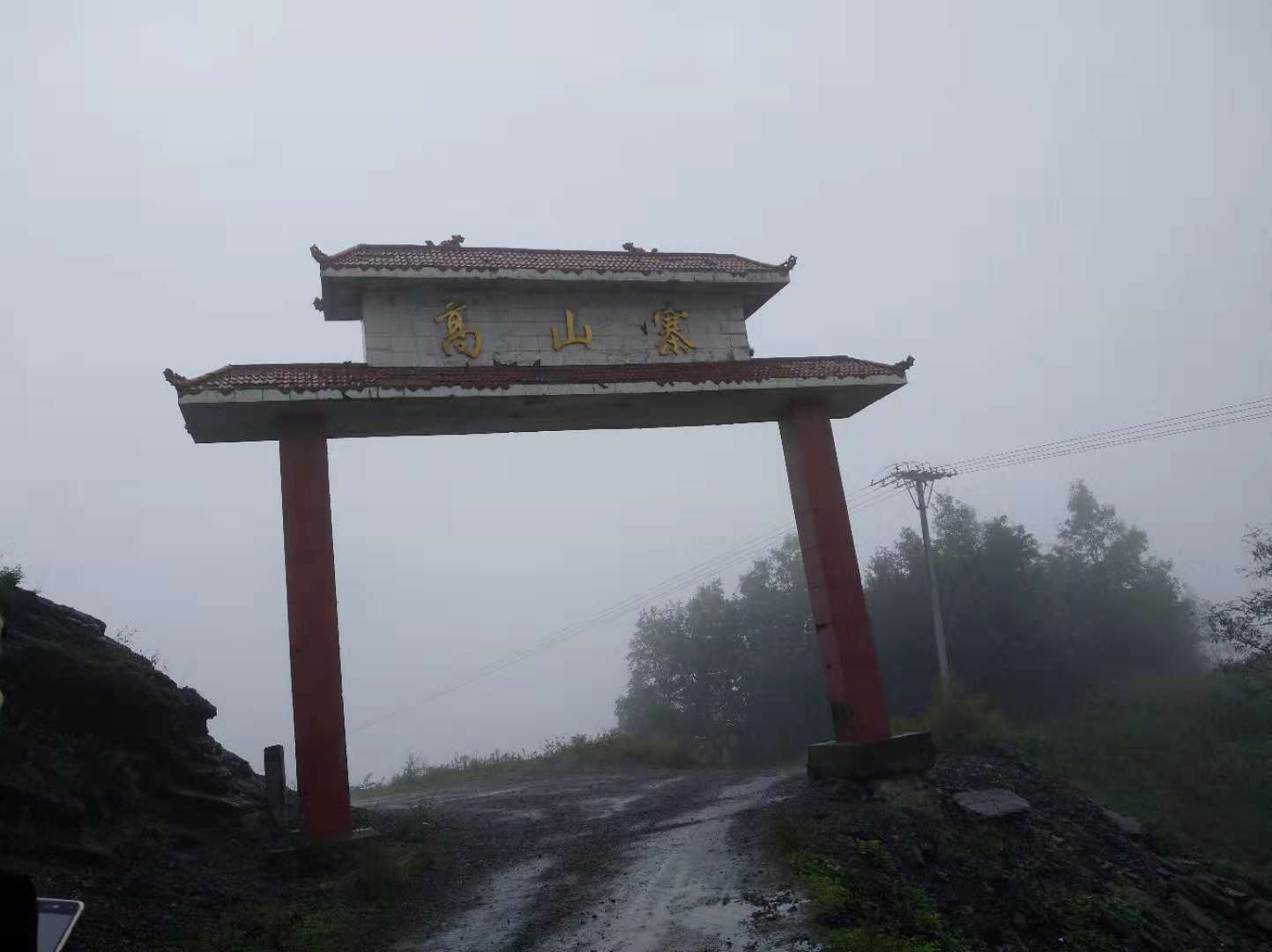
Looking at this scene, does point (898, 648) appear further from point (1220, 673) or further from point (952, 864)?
point (952, 864)

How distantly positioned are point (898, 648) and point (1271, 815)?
1313cm

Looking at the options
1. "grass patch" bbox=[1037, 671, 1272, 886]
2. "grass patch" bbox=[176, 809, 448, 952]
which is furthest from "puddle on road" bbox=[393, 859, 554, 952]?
"grass patch" bbox=[1037, 671, 1272, 886]

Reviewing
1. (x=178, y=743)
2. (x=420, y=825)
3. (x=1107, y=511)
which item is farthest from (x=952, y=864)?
(x=1107, y=511)

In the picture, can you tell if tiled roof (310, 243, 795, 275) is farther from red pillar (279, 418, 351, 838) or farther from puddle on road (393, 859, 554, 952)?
puddle on road (393, 859, 554, 952)

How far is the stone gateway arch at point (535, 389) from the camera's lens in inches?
424

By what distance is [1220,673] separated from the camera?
30.3m

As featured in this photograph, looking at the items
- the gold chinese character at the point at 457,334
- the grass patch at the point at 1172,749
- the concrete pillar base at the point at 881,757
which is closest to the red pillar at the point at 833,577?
the concrete pillar base at the point at 881,757

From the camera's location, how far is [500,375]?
1211cm

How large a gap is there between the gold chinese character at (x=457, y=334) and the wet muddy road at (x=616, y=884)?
21.5ft

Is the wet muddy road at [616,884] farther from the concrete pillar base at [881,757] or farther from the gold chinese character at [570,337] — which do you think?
the gold chinese character at [570,337]

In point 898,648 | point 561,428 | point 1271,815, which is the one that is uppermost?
point 561,428

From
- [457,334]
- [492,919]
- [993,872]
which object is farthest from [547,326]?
[993,872]

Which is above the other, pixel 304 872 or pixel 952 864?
pixel 304 872

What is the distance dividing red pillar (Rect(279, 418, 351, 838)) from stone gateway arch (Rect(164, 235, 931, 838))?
2 centimetres
